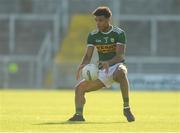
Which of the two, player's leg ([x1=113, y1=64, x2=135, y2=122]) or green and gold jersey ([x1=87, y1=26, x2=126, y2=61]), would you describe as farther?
green and gold jersey ([x1=87, y1=26, x2=126, y2=61])

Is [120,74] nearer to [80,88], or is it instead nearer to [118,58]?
[118,58]

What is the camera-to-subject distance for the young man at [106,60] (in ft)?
45.2

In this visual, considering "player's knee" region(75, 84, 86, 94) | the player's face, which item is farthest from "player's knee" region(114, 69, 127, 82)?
the player's face

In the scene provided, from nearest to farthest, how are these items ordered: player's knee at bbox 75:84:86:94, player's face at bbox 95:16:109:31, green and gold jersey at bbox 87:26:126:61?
player's face at bbox 95:16:109:31 < green and gold jersey at bbox 87:26:126:61 < player's knee at bbox 75:84:86:94

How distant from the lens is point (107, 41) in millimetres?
14016

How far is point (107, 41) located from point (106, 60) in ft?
1.16

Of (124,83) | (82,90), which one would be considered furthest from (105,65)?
(82,90)

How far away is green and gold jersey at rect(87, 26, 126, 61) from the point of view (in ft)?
46.0

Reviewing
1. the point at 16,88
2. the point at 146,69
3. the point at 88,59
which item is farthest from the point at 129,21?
the point at 88,59

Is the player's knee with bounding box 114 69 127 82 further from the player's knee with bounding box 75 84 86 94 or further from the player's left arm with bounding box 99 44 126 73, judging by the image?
the player's knee with bounding box 75 84 86 94

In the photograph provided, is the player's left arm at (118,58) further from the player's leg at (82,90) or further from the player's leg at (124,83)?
the player's leg at (82,90)

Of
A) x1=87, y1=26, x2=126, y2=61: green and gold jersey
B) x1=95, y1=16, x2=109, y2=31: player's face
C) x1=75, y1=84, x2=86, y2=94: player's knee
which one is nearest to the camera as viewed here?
x1=95, y1=16, x2=109, y2=31: player's face

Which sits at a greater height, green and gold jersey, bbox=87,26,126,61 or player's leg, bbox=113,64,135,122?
green and gold jersey, bbox=87,26,126,61

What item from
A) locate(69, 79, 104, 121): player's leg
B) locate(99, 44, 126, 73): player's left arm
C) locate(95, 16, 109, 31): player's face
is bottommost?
locate(69, 79, 104, 121): player's leg
